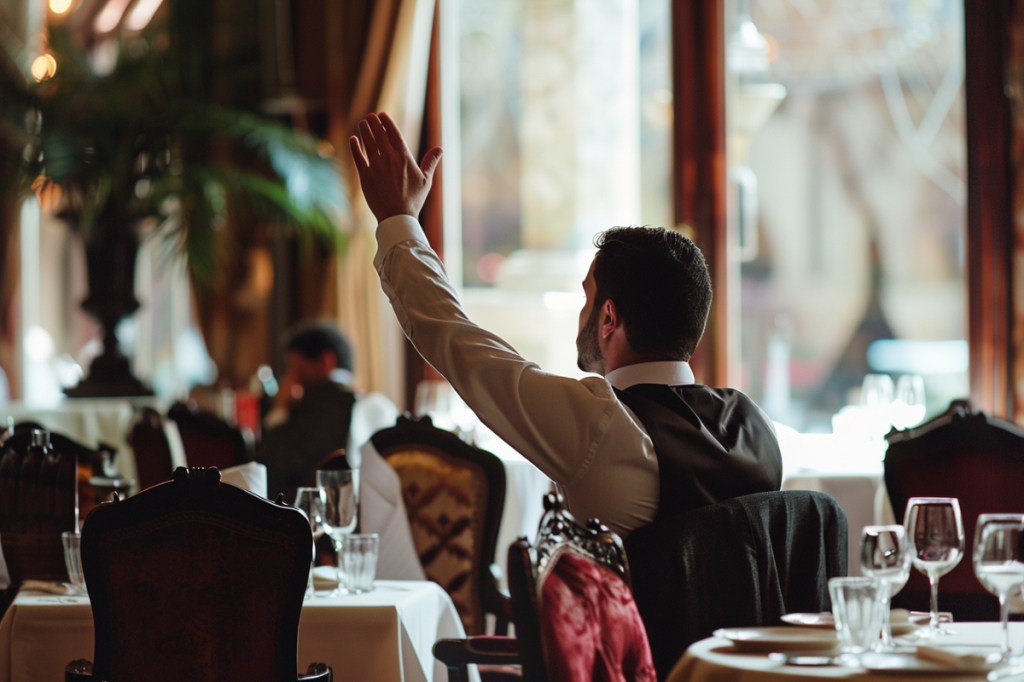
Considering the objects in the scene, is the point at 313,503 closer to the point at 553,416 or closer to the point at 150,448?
the point at 553,416

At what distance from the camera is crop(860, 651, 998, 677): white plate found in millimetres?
1683

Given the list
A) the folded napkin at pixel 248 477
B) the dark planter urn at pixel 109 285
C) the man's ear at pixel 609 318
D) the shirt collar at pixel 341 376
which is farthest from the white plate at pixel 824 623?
the dark planter urn at pixel 109 285

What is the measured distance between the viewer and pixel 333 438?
489 centimetres

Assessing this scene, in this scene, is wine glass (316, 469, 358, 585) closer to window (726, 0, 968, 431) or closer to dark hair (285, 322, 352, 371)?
dark hair (285, 322, 352, 371)

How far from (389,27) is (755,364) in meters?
2.48

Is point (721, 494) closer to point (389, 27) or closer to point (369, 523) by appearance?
point (369, 523)

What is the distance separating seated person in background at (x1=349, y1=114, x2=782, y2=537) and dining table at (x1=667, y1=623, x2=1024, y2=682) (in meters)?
0.34

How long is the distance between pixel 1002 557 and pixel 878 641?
195 millimetres

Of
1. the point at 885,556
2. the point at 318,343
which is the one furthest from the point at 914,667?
the point at 318,343

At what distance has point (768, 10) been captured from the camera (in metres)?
6.38

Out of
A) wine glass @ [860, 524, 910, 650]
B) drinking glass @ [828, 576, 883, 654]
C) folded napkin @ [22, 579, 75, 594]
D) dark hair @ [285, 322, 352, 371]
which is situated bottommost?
folded napkin @ [22, 579, 75, 594]

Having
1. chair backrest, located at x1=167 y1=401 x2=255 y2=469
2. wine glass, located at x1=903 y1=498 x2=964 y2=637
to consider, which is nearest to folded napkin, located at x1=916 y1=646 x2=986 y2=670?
wine glass, located at x1=903 y1=498 x2=964 y2=637

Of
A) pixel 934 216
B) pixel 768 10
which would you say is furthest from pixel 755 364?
pixel 768 10

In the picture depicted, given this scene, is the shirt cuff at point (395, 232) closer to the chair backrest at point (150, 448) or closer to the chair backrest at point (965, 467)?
the chair backrest at point (965, 467)
